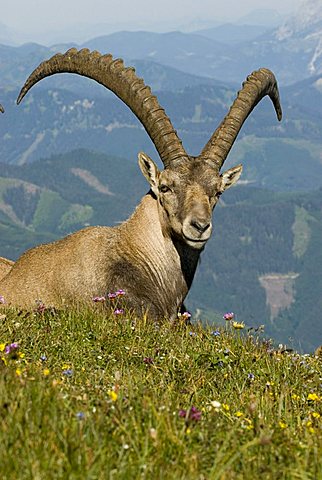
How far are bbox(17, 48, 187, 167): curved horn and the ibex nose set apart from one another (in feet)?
6.77

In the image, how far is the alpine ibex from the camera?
15.1 meters

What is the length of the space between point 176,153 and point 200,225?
226 cm

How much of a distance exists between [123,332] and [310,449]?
5.46 m

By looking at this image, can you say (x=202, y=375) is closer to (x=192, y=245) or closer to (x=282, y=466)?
(x=282, y=466)

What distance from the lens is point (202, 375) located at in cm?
897

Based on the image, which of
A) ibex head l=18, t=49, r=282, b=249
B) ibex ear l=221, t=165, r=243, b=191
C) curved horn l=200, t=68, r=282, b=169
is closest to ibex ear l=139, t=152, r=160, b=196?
ibex head l=18, t=49, r=282, b=249

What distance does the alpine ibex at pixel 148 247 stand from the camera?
49.4ft

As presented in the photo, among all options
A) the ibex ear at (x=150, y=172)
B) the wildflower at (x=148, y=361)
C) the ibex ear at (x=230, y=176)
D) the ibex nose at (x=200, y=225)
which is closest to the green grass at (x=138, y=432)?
the wildflower at (x=148, y=361)

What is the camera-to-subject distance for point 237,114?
57.2 feet

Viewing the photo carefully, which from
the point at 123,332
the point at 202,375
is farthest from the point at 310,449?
the point at 123,332

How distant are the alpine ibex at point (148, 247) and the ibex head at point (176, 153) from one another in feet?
0.07

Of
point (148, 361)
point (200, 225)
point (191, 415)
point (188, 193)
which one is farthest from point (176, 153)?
point (191, 415)

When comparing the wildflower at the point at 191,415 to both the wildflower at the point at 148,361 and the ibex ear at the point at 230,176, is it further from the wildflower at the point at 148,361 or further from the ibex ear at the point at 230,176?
the ibex ear at the point at 230,176

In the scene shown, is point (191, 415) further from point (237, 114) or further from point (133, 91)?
point (237, 114)
